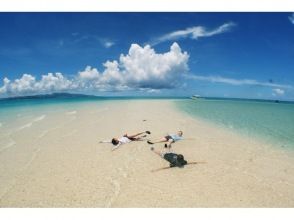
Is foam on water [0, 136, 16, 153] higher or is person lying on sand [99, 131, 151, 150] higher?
person lying on sand [99, 131, 151, 150]

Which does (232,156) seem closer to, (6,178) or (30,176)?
(30,176)

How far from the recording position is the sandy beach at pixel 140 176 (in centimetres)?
745

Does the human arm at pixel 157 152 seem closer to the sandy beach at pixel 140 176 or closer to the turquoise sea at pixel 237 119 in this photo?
the sandy beach at pixel 140 176

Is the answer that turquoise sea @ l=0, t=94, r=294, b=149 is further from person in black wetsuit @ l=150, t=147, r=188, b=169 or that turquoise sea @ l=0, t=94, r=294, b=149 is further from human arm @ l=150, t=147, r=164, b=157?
human arm @ l=150, t=147, r=164, b=157

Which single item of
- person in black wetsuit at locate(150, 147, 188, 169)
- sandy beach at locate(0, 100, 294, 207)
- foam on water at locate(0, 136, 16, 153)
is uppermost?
person in black wetsuit at locate(150, 147, 188, 169)

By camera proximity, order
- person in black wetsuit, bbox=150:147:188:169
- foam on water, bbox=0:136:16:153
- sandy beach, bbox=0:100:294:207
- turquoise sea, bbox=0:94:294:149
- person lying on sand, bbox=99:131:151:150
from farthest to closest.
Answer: turquoise sea, bbox=0:94:294:149
foam on water, bbox=0:136:16:153
person lying on sand, bbox=99:131:151:150
person in black wetsuit, bbox=150:147:188:169
sandy beach, bbox=0:100:294:207

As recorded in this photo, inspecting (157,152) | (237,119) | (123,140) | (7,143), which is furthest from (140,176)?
(237,119)

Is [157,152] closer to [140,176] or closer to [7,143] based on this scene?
[140,176]

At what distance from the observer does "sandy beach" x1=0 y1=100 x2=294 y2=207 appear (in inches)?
293

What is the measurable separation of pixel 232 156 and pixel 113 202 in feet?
22.3

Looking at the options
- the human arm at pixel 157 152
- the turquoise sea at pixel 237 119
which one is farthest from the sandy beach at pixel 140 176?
the turquoise sea at pixel 237 119

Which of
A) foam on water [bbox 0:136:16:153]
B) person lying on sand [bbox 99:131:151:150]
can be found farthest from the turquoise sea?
person lying on sand [bbox 99:131:151:150]

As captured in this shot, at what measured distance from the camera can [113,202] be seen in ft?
23.9
